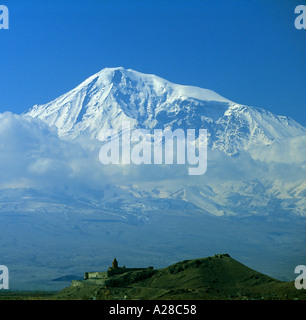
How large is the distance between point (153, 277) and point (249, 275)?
42.2 ft

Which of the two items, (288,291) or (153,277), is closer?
(288,291)

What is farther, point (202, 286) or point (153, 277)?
point (153, 277)
